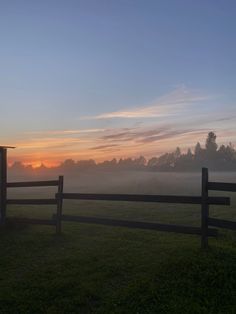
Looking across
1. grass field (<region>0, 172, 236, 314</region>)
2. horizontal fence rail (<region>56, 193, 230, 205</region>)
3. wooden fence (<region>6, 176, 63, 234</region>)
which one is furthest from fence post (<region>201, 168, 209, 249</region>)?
wooden fence (<region>6, 176, 63, 234</region>)

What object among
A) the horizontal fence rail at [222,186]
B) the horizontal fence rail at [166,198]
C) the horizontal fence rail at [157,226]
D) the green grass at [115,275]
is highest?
the horizontal fence rail at [222,186]

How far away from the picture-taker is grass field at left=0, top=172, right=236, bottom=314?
680 cm

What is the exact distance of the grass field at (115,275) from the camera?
6.80 m

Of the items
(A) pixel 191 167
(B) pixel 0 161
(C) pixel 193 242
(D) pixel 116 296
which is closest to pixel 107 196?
(C) pixel 193 242

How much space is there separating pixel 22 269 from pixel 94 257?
6.48ft

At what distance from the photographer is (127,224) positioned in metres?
11.1

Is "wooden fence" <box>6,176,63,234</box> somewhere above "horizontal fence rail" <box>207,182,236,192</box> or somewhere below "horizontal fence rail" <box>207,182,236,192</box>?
below

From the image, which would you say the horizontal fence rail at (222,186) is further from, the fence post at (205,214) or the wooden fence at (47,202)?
the wooden fence at (47,202)

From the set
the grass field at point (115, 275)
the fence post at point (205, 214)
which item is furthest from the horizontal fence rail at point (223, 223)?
the grass field at point (115, 275)

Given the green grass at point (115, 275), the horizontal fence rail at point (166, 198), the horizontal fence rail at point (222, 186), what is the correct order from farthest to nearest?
the horizontal fence rail at point (166, 198) < the horizontal fence rail at point (222, 186) < the green grass at point (115, 275)

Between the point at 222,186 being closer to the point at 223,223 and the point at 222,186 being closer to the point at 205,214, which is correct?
the point at 205,214

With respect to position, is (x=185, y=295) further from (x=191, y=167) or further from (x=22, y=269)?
(x=191, y=167)

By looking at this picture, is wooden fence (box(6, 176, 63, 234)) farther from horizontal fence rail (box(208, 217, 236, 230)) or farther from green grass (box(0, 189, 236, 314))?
horizontal fence rail (box(208, 217, 236, 230))

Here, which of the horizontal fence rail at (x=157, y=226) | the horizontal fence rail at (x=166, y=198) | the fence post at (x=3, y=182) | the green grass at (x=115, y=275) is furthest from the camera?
the fence post at (x=3, y=182)
